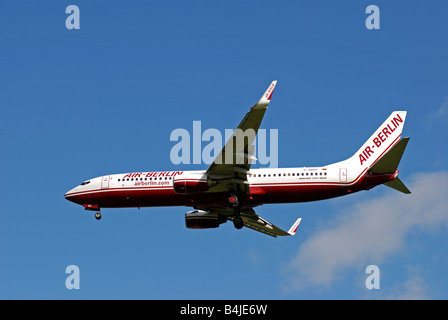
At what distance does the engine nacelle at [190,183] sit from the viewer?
193ft

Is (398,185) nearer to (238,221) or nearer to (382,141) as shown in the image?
(382,141)

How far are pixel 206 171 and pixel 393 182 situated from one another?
14.8m

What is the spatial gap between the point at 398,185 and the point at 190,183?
16.4 metres

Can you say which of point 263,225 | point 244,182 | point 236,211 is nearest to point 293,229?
point 263,225

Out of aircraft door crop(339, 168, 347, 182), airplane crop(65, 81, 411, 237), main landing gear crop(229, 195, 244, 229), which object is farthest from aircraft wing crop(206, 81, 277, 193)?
aircraft door crop(339, 168, 347, 182)

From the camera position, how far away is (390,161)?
55656 mm

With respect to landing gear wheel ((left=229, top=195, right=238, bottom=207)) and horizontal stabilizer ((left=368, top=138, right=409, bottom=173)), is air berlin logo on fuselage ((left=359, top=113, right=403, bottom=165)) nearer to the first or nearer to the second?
horizontal stabilizer ((left=368, top=138, right=409, bottom=173))

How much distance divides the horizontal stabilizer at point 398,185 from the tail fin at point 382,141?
7.75 ft

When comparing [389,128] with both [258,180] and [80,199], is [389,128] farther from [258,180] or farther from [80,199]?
[80,199]

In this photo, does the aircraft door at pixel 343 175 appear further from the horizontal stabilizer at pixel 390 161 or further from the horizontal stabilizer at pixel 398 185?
the horizontal stabilizer at pixel 398 185
